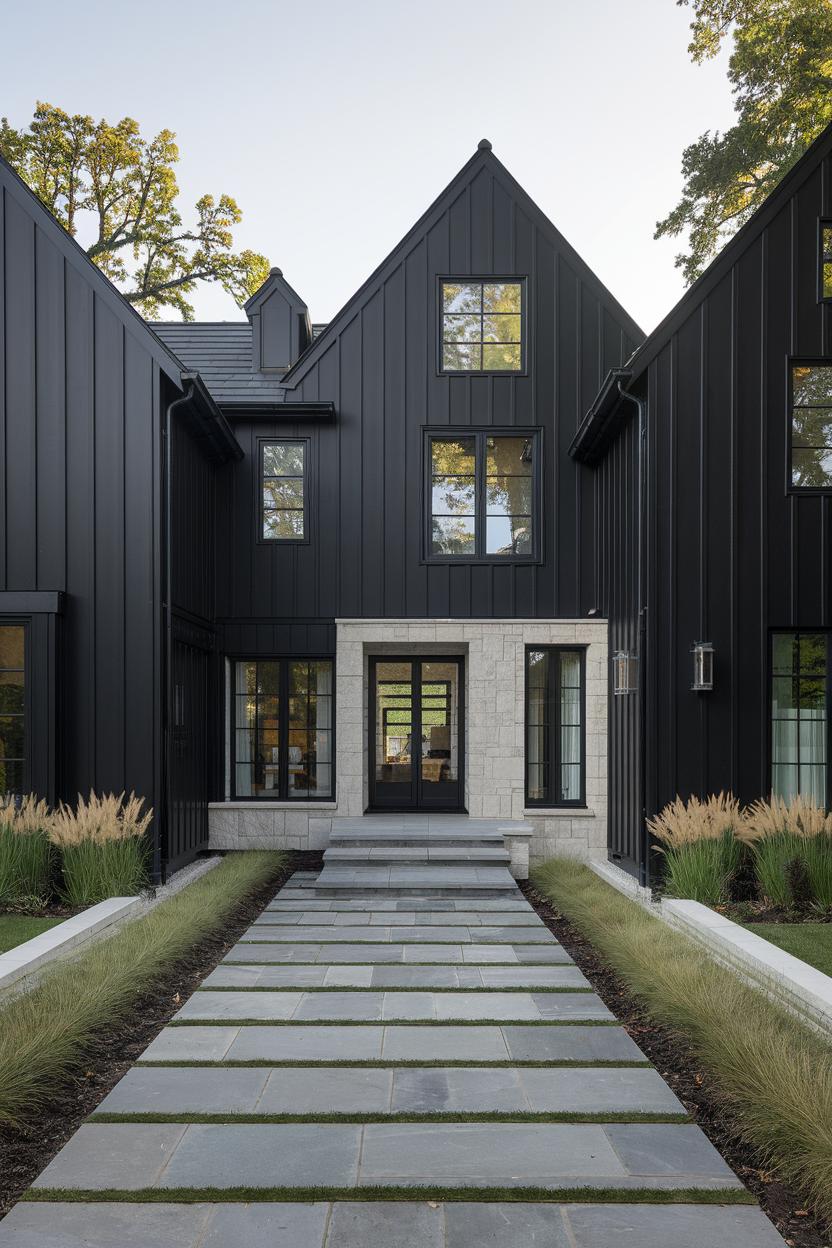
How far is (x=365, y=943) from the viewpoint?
278 inches

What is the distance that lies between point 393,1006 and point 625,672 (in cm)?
539

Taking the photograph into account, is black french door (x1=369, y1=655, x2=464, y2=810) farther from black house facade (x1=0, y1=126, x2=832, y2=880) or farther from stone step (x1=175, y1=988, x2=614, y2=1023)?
stone step (x1=175, y1=988, x2=614, y2=1023)

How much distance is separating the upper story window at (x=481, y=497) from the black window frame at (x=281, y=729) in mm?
2167

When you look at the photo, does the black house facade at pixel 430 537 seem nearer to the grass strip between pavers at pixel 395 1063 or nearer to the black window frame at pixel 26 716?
the black window frame at pixel 26 716

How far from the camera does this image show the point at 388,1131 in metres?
3.83

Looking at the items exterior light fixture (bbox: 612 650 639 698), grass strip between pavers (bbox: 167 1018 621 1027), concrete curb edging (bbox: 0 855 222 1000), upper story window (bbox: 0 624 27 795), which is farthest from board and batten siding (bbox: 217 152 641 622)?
grass strip between pavers (bbox: 167 1018 621 1027)

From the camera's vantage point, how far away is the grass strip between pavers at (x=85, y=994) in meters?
4.13

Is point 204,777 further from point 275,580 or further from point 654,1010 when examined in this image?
point 654,1010

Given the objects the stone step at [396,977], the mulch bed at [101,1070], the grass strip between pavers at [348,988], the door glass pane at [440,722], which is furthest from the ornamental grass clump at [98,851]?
the door glass pane at [440,722]

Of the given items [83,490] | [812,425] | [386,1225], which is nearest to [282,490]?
[83,490]

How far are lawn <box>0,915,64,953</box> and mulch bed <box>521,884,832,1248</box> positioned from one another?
3.95 m

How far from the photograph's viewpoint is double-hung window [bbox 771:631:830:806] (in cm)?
917

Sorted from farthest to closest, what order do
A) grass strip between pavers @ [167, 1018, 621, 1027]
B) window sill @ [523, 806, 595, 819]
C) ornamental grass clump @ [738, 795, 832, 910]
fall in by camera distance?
window sill @ [523, 806, 595, 819] < ornamental grass clump @ [738, 795, 832, 910] < grass strip between pavers @ [167, 1018, 621, 1027]

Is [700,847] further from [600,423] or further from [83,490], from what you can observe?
[83,490]
